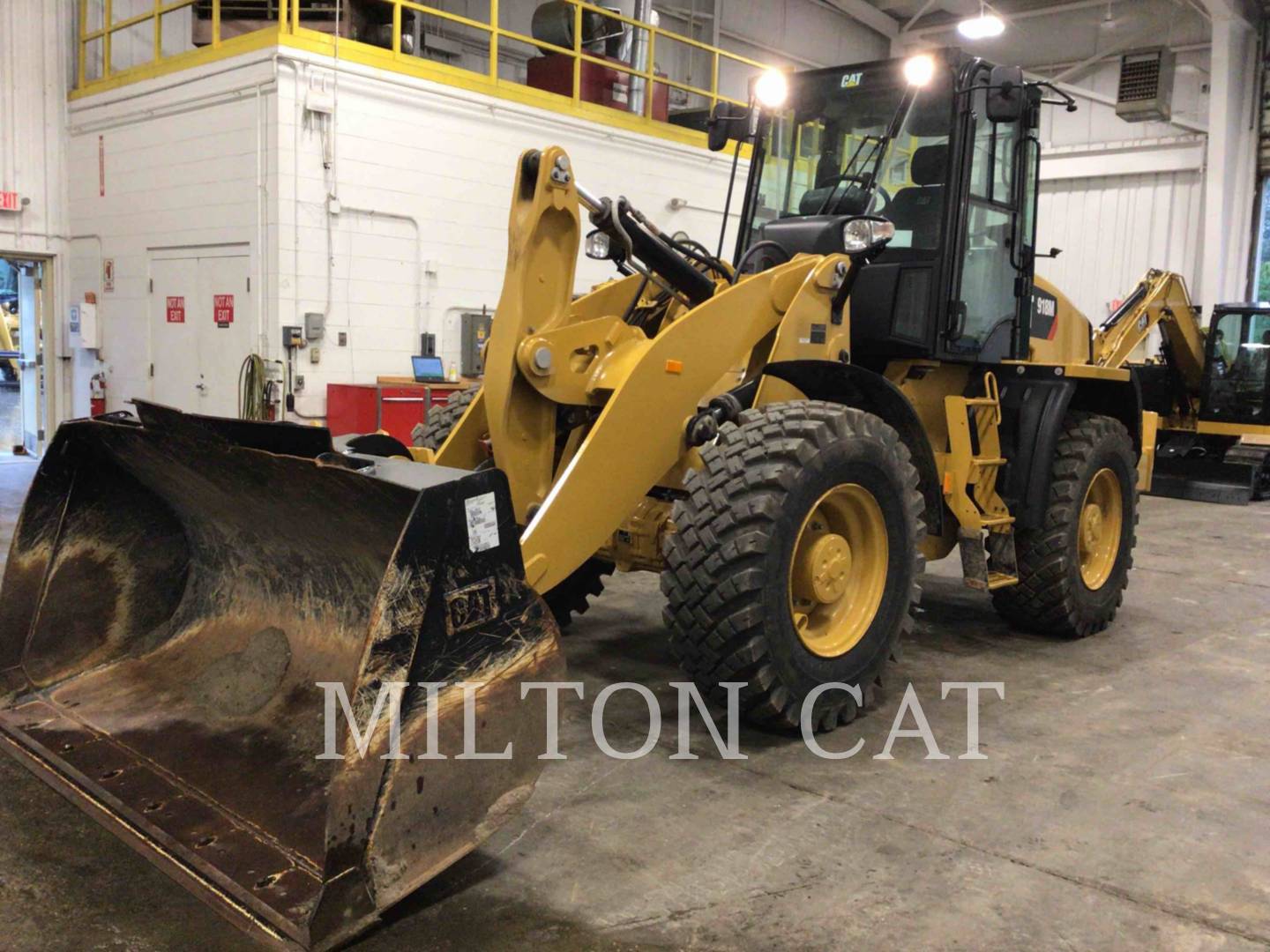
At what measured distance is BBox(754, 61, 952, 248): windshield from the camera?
495cm

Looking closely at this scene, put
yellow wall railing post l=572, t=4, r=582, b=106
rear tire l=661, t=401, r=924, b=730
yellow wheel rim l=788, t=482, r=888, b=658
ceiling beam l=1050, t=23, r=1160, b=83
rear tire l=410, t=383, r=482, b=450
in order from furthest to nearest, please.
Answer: ceiling beam l=1050, t=23, r=1160, b=83, yellow wall railing post l=572, t=4, r=582, b=106, rear tire l=410, t=383, r=482, b=450, yellow wheel rim l=788, t=482, r=888, b=658, rear tire l=661, t=401, r=924, b=730

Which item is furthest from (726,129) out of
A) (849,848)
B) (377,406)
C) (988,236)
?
(377,406)

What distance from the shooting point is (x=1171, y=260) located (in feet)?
58.0

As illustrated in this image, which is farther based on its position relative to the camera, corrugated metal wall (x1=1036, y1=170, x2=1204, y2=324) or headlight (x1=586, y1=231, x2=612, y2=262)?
corrugated metal wall (x1=1036, y1=170, x2=1204, y2=324)

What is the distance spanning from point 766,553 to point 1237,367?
11395 mm

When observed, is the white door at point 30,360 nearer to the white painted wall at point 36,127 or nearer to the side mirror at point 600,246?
the white painted wall at point 36,127

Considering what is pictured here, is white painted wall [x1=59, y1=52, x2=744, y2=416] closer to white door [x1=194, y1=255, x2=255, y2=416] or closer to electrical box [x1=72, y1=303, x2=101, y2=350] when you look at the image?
electrical box [x1=72, y1=303, x2=101, y2=350]

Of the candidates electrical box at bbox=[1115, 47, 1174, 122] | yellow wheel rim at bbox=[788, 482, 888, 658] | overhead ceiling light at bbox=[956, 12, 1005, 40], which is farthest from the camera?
electrical box at bbox=[1115, 47, 1174, 122]

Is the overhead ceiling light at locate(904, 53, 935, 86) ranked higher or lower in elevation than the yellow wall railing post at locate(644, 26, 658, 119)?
lower

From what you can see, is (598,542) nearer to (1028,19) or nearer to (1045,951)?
(1045,951)

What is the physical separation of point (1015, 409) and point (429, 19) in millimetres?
12052

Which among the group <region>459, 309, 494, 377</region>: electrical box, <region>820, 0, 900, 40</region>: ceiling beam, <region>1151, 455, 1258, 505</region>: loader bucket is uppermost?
<region>820, 0, 900, 40</region>: ceiling beam

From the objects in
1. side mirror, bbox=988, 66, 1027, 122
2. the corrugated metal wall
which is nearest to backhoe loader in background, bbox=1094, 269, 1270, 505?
the corrugated metal wall

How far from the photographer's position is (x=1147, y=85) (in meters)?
15.8
